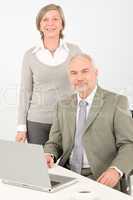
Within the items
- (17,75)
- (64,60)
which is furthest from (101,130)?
(17,75)

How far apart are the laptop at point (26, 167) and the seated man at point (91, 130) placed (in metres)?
0.39

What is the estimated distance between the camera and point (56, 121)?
106 inches

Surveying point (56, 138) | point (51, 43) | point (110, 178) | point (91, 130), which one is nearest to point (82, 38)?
point (51, 43)

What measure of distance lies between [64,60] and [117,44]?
1701 millimetres

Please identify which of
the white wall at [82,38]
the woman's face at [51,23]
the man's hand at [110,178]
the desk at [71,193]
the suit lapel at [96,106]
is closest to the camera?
the desk at [71,193]

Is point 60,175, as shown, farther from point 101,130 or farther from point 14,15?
point 14,15

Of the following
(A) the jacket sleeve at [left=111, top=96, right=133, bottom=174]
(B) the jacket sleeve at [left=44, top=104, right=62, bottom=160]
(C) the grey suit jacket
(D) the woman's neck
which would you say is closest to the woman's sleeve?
(D) the woman's neck

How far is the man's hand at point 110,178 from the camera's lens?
7.22 feet

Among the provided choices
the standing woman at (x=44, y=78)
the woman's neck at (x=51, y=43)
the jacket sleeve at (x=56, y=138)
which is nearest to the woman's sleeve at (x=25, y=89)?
the standing woman at (x=44, y=78)

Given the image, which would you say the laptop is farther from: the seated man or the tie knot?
the tie knot

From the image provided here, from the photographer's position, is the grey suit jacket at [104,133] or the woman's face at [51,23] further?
the woman's face at [51,23]

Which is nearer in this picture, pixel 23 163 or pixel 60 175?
pixel 23 163

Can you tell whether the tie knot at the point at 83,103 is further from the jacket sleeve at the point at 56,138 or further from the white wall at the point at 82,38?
the white wall at the point at 82,38

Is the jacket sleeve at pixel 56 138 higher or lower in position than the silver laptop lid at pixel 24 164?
lower
